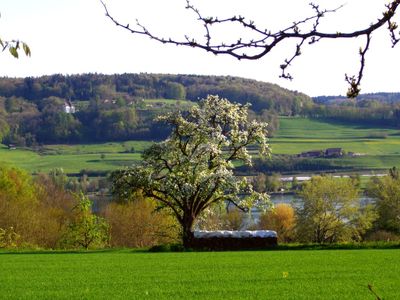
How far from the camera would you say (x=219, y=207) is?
38344mm

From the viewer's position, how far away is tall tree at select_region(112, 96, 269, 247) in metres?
35.8

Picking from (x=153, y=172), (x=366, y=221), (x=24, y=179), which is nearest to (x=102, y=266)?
(x=153, y=172)

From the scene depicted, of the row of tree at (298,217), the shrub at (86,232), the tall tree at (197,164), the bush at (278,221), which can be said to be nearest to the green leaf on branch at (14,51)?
the tall tree at (197,164)

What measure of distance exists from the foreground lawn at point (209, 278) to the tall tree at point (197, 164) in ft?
39.7

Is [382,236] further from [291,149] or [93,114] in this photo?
[93,114]

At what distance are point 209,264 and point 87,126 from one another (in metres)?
162

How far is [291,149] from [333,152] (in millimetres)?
8254

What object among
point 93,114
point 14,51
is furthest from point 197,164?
point 93,114

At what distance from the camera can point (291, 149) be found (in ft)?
482

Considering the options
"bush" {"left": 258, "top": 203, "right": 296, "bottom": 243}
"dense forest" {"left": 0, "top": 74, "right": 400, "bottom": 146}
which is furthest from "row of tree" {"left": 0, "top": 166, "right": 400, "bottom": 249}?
"dense forest" {"left": 0, "top": 74, "right": 400, "bottom": 146}

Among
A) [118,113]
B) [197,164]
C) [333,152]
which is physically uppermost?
[197,164]

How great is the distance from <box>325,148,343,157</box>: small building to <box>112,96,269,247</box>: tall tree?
108 m

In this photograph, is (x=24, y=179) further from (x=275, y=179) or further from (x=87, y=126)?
(x=87, y=126)

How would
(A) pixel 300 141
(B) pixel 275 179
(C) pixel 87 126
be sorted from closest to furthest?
(B) pixel 275 179, (A) pixel 300 141, (C) pixel 87 126
